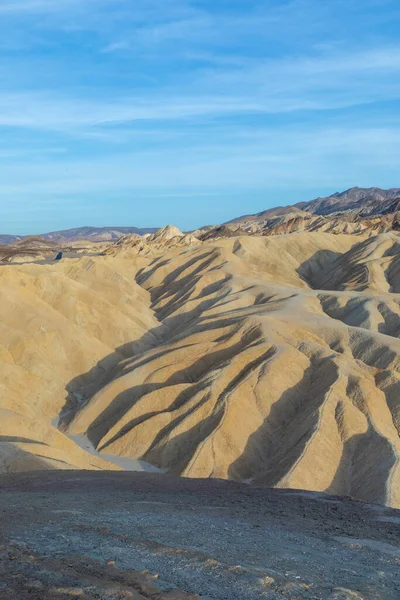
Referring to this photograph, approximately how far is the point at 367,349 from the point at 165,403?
15.7 meters

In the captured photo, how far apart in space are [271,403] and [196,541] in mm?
27050

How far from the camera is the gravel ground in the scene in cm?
1175

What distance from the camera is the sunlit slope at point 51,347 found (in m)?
35.5

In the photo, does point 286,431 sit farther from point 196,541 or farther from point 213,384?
point 196,541

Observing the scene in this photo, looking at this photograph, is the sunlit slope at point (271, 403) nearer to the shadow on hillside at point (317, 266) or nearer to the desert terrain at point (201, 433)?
the desert terrain at point (201, 433)

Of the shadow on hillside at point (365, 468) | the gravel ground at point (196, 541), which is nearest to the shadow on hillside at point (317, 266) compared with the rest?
the shadow on hillside at point (365, 468)

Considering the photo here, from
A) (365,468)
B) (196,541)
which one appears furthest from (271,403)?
(196,541)

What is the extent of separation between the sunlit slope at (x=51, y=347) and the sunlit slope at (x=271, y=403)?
16.9 feet

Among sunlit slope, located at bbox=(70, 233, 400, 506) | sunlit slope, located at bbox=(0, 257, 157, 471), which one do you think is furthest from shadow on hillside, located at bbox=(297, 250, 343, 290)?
sunlit slope, located at bbox=(70, 233, 400, 506)

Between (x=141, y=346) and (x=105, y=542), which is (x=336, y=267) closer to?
(x=141, y=346)

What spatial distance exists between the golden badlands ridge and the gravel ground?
8.99 metres

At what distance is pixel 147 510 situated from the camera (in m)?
19.2

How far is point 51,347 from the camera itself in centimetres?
5938

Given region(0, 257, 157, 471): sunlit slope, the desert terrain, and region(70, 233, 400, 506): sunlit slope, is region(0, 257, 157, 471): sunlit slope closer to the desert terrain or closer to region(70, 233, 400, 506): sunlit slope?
the desert terrain
